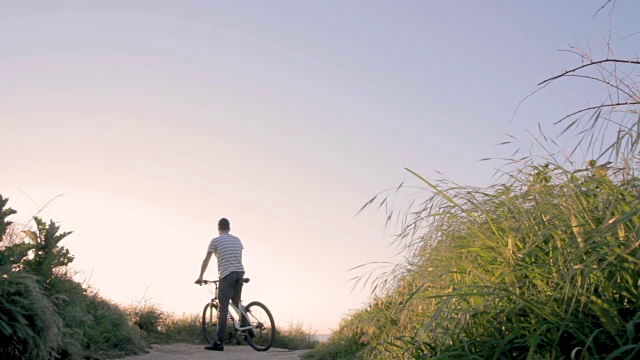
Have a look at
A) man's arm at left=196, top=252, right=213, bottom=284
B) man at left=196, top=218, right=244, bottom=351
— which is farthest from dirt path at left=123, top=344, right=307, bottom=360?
man's arm at left=196, top=252, right=213, bottom=284

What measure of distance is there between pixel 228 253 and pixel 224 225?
62 centimetres

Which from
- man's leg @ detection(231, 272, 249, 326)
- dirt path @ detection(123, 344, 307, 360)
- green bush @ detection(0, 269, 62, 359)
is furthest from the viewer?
man's leg @ detection(231, 272, 249, 326)

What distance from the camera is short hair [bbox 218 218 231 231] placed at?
12.3m

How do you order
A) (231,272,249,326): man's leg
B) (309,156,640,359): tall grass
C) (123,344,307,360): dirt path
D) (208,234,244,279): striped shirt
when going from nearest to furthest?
1. (309,156,640,359): tall grass
2. (123,344,307,360): dirt path
3. (208,234,244,279): striped shirt
4. (231,272,249,326): man's leg

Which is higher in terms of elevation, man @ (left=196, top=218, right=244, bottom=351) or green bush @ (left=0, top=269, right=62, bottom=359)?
man @ (left=196, top=218, right=244, bottom=351)

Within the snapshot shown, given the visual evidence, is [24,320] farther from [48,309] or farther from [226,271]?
[226,271]

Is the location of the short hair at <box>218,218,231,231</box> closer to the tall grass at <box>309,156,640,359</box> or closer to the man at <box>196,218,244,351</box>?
the man at <box>196,218,244,351</box>

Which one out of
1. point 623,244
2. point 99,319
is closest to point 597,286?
point 623,244

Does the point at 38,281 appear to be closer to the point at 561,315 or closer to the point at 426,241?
the point at 426,241

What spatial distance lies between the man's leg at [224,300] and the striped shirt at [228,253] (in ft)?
0.50

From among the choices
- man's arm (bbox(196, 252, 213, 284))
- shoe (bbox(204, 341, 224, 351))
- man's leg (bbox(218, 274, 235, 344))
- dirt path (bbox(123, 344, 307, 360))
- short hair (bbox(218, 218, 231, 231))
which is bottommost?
dirt path (bbox(123, 344, 307, 360))

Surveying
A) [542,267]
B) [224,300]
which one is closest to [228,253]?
[224,300]

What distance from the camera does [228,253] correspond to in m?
12.0

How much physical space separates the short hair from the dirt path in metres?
2.31
